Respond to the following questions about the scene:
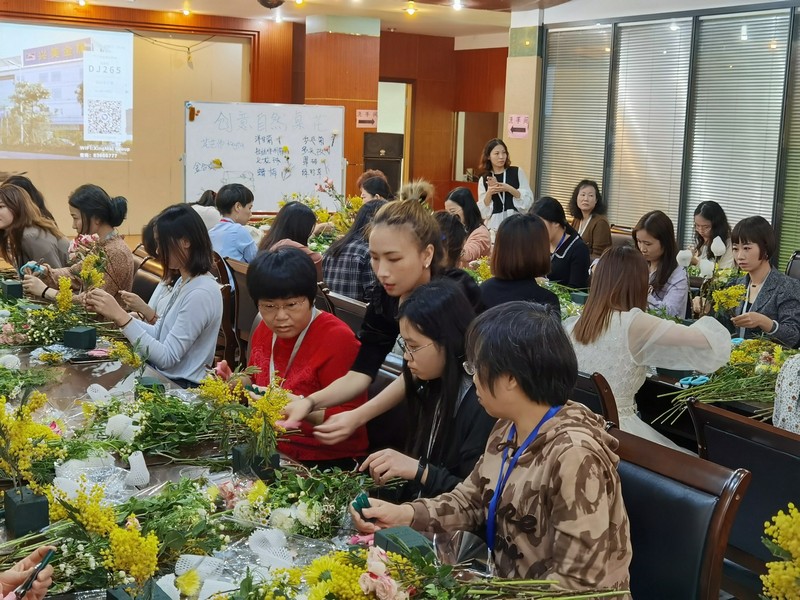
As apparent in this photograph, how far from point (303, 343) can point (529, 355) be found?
4.19 feet

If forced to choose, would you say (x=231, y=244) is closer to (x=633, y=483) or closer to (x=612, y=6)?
(x=633, y=483)

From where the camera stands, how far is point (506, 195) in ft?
26.7

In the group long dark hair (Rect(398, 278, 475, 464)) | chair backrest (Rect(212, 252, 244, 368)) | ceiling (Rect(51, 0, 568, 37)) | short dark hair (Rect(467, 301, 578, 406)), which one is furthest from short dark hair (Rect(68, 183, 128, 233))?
ceiling (Rect(51, 0, 568, 37))

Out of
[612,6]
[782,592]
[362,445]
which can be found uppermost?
[612,6]

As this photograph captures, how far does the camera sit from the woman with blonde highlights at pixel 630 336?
3.24 meters

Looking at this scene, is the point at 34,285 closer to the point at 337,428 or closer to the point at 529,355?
the point at 337,428

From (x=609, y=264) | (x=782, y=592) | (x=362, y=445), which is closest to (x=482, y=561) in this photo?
(x=782, y=592)

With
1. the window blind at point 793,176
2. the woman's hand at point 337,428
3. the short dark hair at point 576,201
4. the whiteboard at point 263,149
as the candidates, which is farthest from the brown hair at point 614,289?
the whiteboard at point 263,149

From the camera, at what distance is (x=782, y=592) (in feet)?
3.65

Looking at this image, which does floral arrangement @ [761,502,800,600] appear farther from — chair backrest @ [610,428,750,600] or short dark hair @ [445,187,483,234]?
short dark hair @ [445,187,483,234]

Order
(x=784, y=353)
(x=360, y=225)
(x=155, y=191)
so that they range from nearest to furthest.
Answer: (x=784, y=353) → (x=360, y=225) → (x=155, y=191)

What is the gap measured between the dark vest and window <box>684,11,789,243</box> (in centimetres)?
178

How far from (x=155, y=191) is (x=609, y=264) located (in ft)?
35.4

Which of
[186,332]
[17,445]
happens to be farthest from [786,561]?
[186,332]
